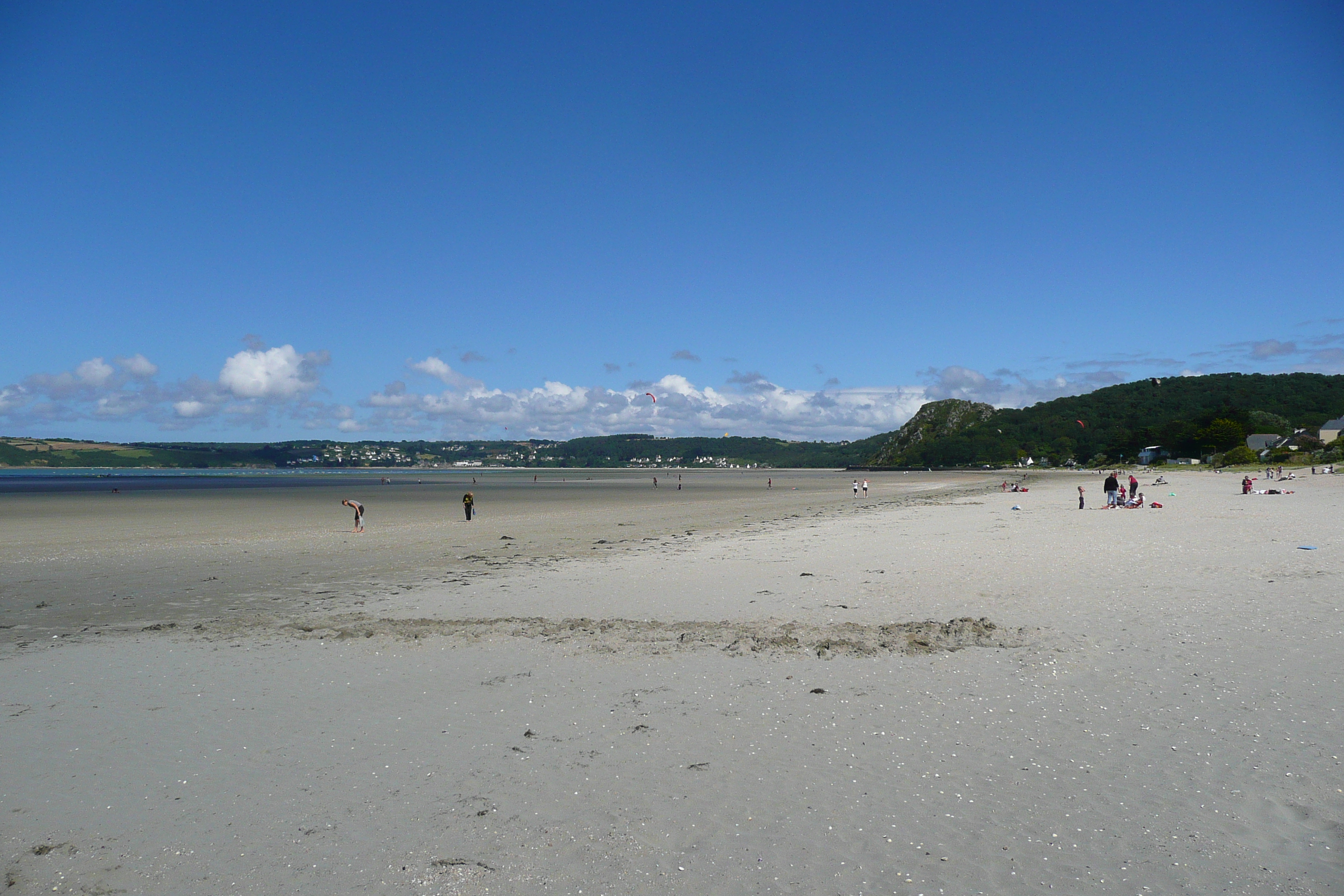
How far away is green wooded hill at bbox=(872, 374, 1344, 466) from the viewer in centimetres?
11538

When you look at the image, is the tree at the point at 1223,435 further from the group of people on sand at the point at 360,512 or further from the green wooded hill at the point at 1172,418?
the group of people on sand at the point at 360,512

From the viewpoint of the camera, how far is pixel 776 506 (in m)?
39.2

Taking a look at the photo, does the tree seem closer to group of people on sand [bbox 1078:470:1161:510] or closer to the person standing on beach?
group of people on sand [bbox 1078:470:1161:510]

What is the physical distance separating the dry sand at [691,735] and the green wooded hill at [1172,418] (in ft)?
399

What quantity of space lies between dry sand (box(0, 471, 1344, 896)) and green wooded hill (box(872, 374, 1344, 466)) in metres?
122

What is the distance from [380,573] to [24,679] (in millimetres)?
7804

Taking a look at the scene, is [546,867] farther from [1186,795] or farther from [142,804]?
[1186,795]

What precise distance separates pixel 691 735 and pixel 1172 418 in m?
181

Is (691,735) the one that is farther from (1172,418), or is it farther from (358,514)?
(1172,418)

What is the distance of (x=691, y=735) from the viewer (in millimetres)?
6035

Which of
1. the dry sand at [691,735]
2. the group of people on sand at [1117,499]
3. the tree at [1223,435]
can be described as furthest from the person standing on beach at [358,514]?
the tree at [1223,435]

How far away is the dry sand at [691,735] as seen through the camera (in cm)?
418

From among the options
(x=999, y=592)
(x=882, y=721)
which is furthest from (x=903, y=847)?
(x=999, y=592)

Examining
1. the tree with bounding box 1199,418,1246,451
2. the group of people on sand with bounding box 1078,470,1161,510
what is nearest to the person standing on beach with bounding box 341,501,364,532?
the group of people on sand with bounding box 1078,470,1161,510
